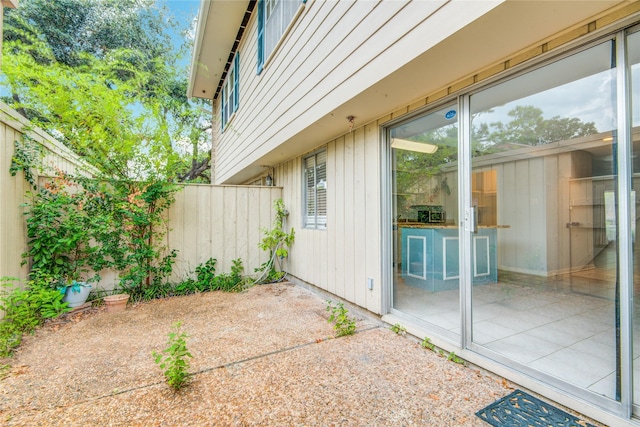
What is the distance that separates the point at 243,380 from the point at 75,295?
305 cm

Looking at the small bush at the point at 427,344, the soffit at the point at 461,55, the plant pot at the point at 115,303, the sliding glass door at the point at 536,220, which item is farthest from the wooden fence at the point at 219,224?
the small bush at the point at 427,344

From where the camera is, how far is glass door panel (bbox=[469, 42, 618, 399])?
2102 millimetres

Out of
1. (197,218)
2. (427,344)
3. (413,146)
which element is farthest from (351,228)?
(197,218)

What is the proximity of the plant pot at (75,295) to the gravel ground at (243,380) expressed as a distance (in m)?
0.58

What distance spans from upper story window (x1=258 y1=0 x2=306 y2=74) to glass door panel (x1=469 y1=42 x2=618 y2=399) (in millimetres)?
2998

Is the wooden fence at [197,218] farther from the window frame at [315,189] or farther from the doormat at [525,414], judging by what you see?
the doormat at [525,414]

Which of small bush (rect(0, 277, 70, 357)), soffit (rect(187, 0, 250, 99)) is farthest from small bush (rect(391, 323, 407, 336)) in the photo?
soffit (rect(187, 0, 250, 99))

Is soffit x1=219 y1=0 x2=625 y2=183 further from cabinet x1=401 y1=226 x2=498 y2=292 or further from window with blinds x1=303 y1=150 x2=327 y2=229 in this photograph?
cabinet x1=401 y1=226 x2=498 y2=292

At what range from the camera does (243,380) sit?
7.01ft

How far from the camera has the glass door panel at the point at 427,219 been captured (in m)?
3.07

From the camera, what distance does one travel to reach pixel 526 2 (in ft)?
4.83

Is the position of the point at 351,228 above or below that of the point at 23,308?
above

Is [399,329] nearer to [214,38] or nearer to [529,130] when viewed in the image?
[529,130]

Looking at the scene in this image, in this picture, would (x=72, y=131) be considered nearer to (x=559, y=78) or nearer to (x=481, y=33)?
(x=481, y=33)
